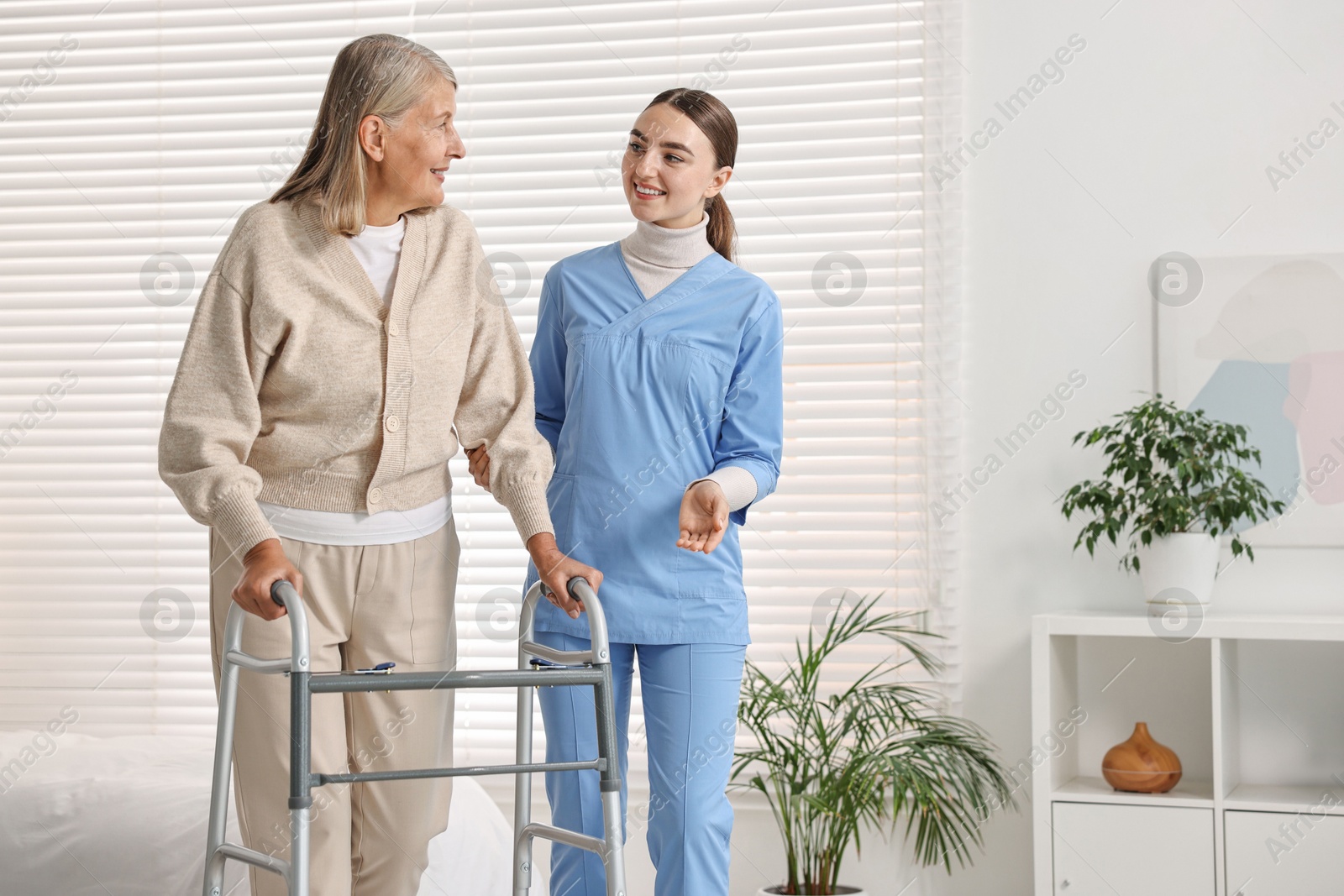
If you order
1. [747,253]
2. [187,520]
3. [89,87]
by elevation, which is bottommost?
[187,520]

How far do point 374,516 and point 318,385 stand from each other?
18 centimetres

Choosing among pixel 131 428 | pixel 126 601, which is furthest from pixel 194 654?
pixel 131 428

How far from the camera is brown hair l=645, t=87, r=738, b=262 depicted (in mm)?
1814

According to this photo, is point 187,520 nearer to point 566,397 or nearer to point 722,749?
point 566,397

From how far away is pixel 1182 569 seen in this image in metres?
2.77

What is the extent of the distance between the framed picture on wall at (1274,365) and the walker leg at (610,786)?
2078mm

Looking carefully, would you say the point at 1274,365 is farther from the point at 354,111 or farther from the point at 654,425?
the point at 354,111

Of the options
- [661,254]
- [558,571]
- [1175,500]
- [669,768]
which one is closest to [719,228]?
[661,254]

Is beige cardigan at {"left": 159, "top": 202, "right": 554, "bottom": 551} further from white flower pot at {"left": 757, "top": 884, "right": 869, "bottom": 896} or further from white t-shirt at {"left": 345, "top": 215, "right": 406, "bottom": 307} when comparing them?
white flower pot at {"left": 757, "top": 884, "right": 869, "bottom": 896}

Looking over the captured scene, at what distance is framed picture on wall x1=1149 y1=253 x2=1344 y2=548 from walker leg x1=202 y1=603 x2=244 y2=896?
7.77ft

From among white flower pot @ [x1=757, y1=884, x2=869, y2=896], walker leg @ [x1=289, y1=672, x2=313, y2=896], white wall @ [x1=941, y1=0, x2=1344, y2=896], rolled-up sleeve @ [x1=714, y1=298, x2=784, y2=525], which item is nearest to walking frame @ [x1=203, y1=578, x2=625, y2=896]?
walker leg @ [x1=289, y1=672, x2=313, y2=896]

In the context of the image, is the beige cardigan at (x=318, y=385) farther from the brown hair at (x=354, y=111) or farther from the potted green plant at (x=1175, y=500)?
the potted green plant at (x=1175, y=500)

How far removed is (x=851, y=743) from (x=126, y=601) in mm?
2074

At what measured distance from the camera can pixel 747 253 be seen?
3.24 m
